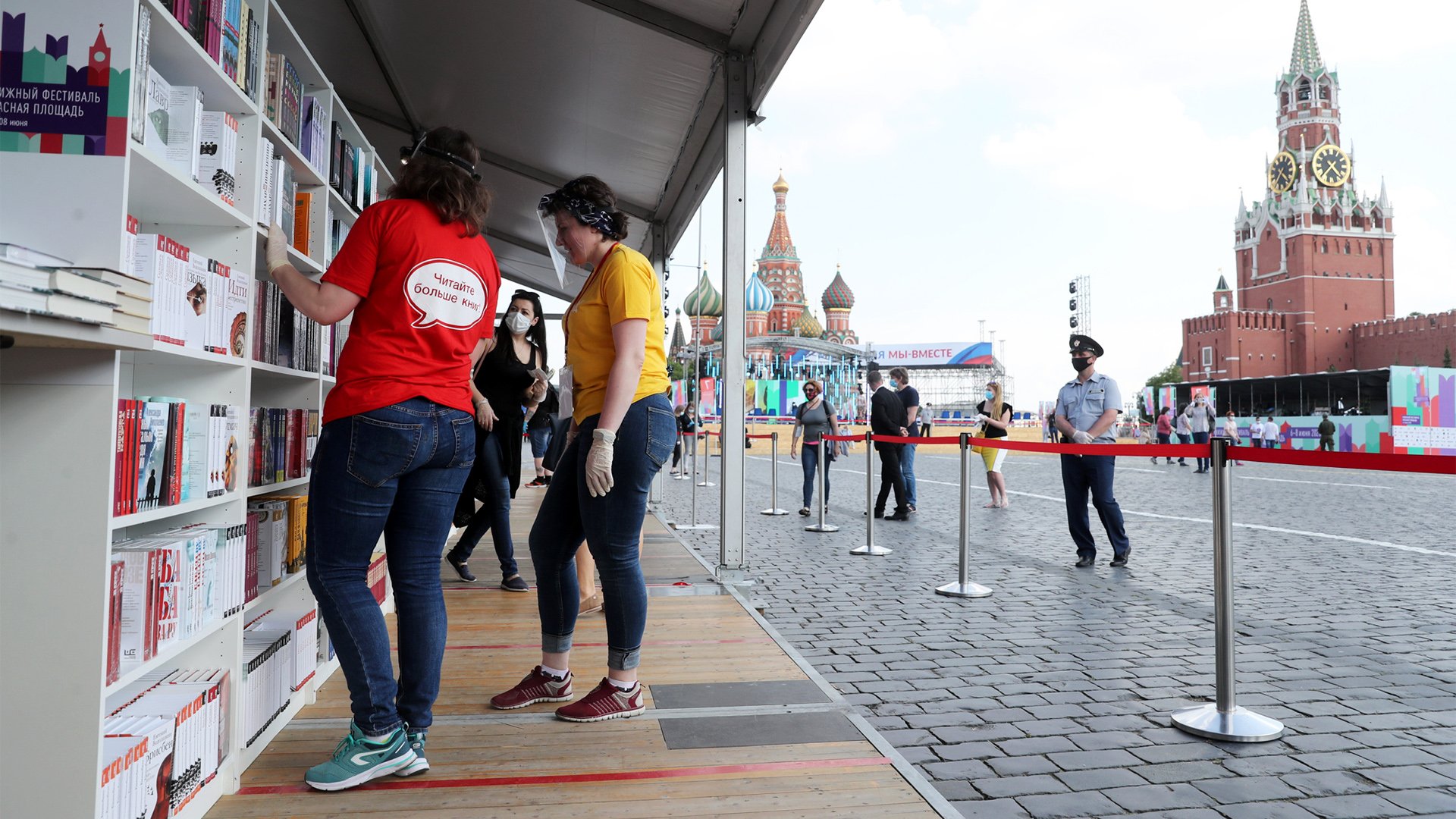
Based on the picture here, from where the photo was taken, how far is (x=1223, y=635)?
10.5 ft

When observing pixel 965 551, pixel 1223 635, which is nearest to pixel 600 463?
pixel 1223 635

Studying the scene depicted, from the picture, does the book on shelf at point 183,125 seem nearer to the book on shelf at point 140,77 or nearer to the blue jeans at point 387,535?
the book on shelf at point 140,77

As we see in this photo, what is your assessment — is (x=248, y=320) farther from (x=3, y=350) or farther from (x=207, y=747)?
(x=207, y=747)

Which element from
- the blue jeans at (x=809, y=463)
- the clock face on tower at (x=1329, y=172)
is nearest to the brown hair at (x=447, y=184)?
the blue jeans at (x=809, y=463)

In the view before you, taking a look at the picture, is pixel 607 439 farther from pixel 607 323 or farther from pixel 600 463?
pixel 607 323

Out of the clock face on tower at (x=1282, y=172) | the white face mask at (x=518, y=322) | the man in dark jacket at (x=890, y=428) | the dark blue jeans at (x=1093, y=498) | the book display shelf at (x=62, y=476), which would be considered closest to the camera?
the book display shelf at (x=62, y=476)

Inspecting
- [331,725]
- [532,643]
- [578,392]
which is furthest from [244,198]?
[532,643]

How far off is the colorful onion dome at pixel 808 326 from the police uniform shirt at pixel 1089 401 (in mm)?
78082

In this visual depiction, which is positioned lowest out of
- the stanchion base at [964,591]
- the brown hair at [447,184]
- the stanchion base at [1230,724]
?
the stanchion base at [1230,724]

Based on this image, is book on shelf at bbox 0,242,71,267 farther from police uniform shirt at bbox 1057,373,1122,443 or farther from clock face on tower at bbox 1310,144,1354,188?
clock face on tower at bbox 1310,144,1354,188

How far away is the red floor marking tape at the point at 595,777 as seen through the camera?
2572 millimetres

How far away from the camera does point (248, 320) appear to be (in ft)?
8.69

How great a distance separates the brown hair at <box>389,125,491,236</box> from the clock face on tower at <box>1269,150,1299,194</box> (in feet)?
347

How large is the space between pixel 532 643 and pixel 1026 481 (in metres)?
14.3
